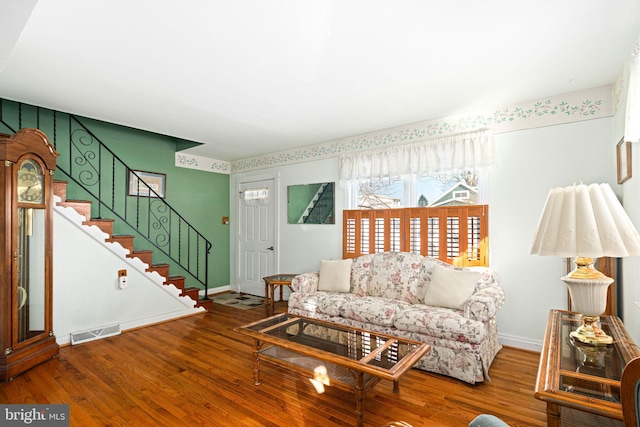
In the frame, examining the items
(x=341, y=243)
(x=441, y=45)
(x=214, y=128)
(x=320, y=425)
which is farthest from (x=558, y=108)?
(x=214, y=128)

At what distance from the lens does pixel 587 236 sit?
4.92 ft

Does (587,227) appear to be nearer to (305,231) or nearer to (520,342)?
(520,342)

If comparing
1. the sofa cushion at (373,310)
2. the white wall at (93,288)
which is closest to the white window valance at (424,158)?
the sofa cushion at (373,310)

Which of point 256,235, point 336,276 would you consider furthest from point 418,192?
point 256,235

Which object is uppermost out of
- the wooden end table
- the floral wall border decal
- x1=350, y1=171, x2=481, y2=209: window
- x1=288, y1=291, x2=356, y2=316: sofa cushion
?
the floral wall border decal

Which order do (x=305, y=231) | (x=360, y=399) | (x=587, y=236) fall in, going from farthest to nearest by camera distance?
(x=305, y=231) → (x=360, y=399) → (x=587, y=236)

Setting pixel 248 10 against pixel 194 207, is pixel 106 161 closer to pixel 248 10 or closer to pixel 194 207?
pixel 194 207

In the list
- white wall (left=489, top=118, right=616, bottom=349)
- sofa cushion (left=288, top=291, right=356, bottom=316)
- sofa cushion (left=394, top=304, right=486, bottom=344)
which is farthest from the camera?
sofa cushion (left=288, top=291, right=356, bottom=316)

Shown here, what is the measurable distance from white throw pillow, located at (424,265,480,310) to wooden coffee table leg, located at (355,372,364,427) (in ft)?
4.80

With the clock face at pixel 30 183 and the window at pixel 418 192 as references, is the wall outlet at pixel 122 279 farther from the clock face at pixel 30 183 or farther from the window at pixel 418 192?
the window at pixel 418 192

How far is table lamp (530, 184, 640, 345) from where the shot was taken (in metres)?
1.49

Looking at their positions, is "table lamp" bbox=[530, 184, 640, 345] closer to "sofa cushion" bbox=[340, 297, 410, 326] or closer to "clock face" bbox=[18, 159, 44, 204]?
"sofa cushion" bbox=[340, 297, 410, 326]

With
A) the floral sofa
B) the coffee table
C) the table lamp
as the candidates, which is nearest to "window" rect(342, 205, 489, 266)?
the floral sofa

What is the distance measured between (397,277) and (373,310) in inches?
25.7
